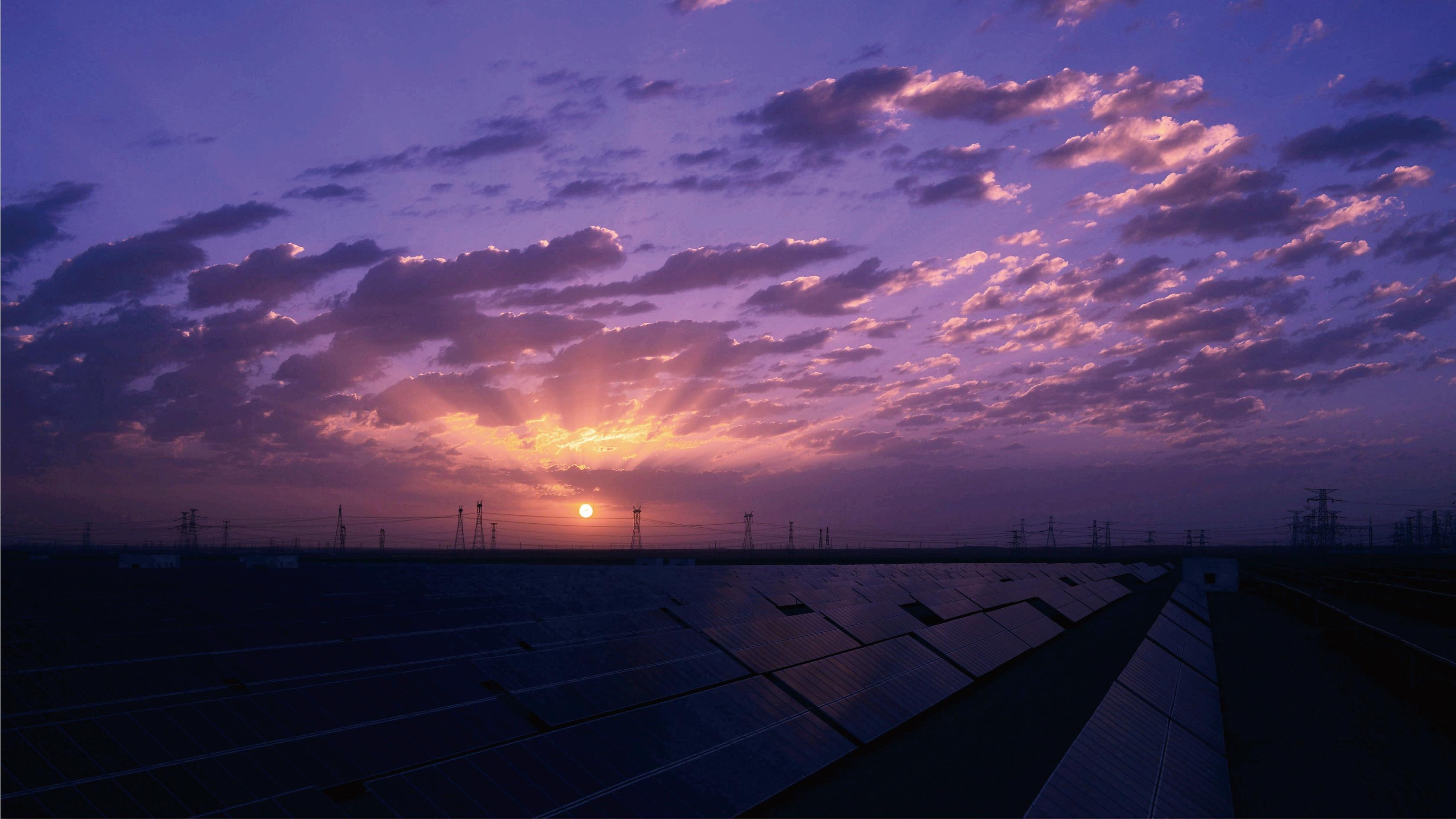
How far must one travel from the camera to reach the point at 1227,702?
26.5 meters

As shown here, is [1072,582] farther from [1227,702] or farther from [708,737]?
[708,737]

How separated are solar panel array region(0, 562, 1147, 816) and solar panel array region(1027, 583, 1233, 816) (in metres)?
4.92

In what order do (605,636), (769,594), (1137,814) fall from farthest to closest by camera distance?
(769,594) → (605,636) → (1137,814)

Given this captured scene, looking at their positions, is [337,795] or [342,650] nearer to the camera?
[337,795]

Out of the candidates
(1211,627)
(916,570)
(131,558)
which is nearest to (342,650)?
(1211,627)

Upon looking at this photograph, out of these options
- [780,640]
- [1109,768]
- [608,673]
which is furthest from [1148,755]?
[780,640]

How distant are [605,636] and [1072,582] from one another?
5498 cm

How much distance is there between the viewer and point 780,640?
26.0 meters

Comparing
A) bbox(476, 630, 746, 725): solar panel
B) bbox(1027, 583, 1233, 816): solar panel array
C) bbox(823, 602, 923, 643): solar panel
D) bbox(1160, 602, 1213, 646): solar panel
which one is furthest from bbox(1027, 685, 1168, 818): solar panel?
bbox(1160, 602, 1213, 646): solar panel

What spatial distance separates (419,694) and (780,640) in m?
12.9

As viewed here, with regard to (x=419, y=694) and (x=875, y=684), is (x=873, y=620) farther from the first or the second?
(x=419, y=694)

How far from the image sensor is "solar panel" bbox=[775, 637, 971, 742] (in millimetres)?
21016

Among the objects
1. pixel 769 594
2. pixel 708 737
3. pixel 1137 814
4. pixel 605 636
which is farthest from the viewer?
pixel 769 594

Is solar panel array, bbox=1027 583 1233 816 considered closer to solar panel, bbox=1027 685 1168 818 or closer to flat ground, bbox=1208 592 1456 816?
solar panel, bbox=1027 685 1168 818
